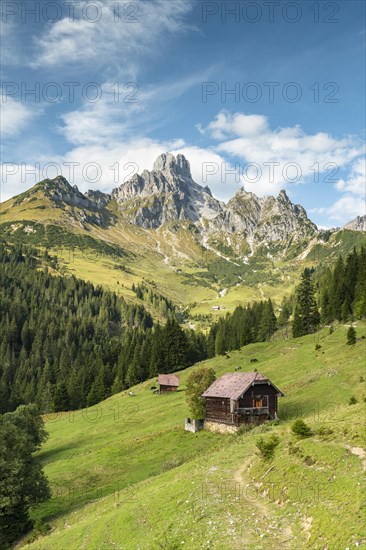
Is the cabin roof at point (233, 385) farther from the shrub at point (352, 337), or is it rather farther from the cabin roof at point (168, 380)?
the cabin roof at point (168, 380)

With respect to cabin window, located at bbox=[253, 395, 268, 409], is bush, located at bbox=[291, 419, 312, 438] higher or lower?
higher

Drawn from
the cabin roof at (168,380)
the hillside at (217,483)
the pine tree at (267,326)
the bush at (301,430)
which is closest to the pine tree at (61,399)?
the cabin roof at (168,380)

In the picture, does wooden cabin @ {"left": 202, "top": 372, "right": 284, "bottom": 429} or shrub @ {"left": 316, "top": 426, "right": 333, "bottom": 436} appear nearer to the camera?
shrub @ {"left": 316, "top": 426, "right": 333, "bottom": 436}

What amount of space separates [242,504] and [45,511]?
27.8 m

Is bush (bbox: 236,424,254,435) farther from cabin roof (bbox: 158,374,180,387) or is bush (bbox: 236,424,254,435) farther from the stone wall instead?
cabin roof (bbox: 158,374,180,387)

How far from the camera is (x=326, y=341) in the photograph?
8556cm

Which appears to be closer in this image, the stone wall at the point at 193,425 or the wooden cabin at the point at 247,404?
the wooden cabin at the point at 247,404

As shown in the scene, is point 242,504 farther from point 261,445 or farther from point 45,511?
point 45,511

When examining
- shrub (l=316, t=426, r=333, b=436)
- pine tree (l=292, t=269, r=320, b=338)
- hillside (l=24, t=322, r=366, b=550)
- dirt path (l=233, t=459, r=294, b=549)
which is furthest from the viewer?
pine tree (l=292, t=269, r=320, b=338)

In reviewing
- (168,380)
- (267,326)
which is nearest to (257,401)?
(168,380)

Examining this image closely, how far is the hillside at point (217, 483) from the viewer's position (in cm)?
2052

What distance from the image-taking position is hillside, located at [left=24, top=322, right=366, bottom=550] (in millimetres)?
20516

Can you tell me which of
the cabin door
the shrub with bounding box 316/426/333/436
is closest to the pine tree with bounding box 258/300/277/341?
the cabin door

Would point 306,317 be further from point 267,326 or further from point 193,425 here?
point 193,425
